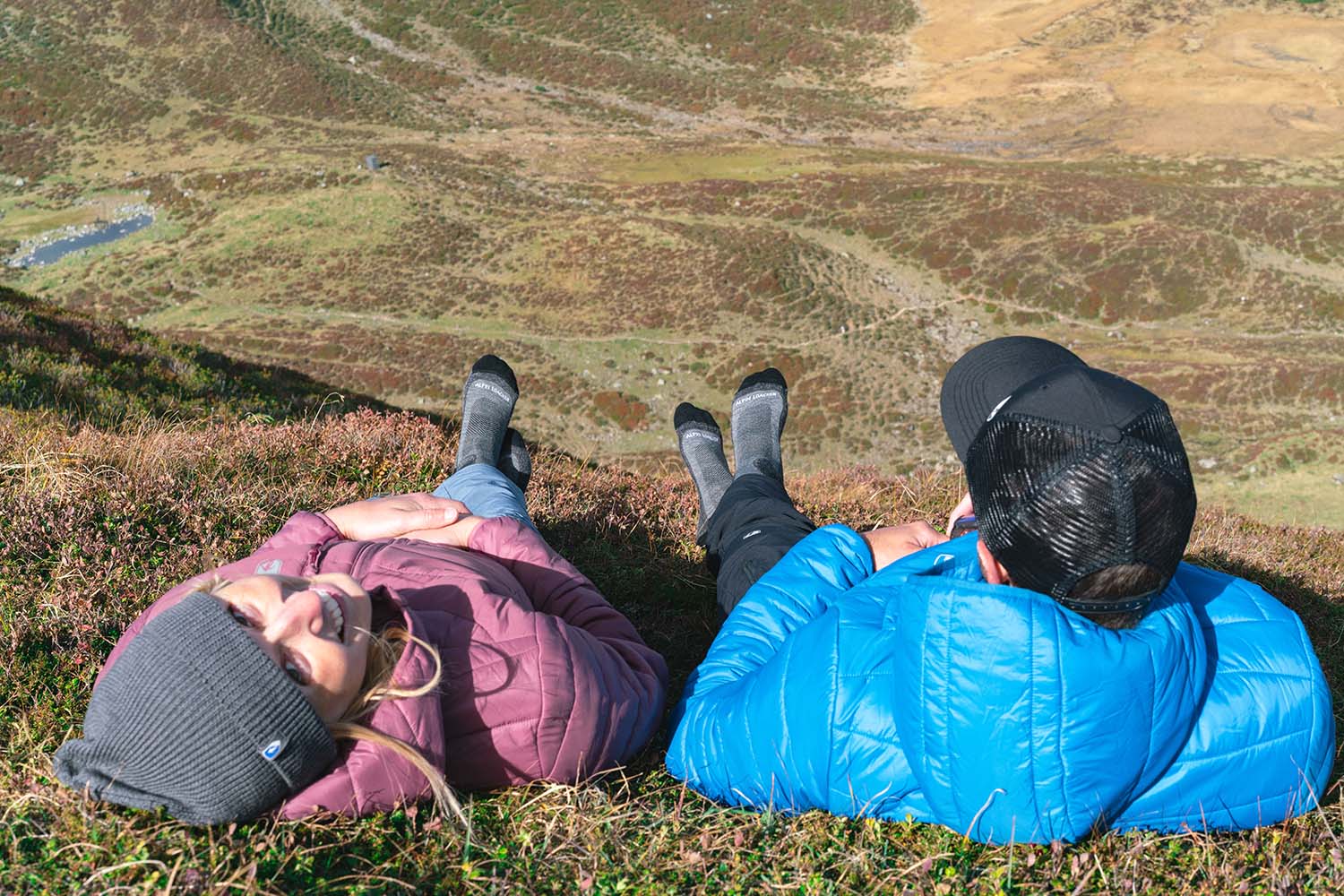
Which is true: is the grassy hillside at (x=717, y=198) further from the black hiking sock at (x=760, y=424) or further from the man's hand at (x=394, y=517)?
the man's hand at (x=394, y=517)

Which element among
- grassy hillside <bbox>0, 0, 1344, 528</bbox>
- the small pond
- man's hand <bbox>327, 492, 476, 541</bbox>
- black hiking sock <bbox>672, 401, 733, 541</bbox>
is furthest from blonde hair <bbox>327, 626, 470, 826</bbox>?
the small pond

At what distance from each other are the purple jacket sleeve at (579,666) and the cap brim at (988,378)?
1439 mm

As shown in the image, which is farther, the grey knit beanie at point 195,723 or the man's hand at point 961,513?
the man's hand at point 961,513

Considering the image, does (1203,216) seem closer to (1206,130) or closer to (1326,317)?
(1326,317)

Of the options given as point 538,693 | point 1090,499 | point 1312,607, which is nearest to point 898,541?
point 1090,499

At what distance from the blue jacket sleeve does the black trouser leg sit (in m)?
0.41

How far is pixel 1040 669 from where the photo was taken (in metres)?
2.40

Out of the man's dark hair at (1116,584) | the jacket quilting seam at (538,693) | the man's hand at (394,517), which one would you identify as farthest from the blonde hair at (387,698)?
the man's dark hair at (1116,584)

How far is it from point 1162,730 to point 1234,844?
Answer: 0.72 m

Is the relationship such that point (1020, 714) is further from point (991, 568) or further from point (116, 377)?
point (116, 377)

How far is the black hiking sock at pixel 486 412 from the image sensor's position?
17.5 feet

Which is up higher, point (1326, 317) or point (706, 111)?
point (706, 111)

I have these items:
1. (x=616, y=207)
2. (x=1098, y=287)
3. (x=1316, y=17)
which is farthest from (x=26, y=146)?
(x=1316, y=17)

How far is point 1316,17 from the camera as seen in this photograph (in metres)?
63.9
